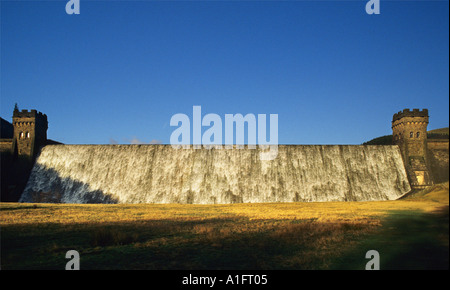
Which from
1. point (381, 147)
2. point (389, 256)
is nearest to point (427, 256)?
point (389, 256)

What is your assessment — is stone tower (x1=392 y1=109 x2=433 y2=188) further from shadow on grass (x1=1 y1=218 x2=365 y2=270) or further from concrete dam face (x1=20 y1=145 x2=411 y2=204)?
shadow on grass (x1=1 y1=218 x2=365 y2=270)

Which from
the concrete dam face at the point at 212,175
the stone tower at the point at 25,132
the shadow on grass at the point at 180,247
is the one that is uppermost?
the stone tower at the point at 25,132

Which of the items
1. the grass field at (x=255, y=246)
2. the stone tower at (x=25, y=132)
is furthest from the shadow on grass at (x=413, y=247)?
the stone tower at (x=25, y=132)

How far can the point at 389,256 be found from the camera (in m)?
8.59

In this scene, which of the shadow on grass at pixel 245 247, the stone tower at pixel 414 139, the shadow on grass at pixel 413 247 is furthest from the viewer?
the stone tower at pixel 414 139

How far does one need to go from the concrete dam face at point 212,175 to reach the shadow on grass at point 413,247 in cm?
2776

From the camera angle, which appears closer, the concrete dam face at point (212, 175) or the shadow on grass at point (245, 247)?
the shadow on grass at point (245, 247)

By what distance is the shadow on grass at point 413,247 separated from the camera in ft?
22.7

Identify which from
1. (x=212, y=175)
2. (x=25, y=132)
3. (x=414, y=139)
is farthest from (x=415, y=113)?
(x=25, y=132)

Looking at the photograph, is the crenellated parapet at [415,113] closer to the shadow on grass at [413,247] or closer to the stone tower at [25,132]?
the shadow on grass at [413,247]

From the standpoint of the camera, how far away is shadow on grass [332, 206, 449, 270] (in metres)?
6.91

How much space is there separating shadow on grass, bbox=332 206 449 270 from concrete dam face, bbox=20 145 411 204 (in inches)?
1093

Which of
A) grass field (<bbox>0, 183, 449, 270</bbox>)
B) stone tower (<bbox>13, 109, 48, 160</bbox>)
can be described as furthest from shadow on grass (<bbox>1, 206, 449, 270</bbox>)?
stone tower (<bbox>13, 109, 48, 160</bbox>)
